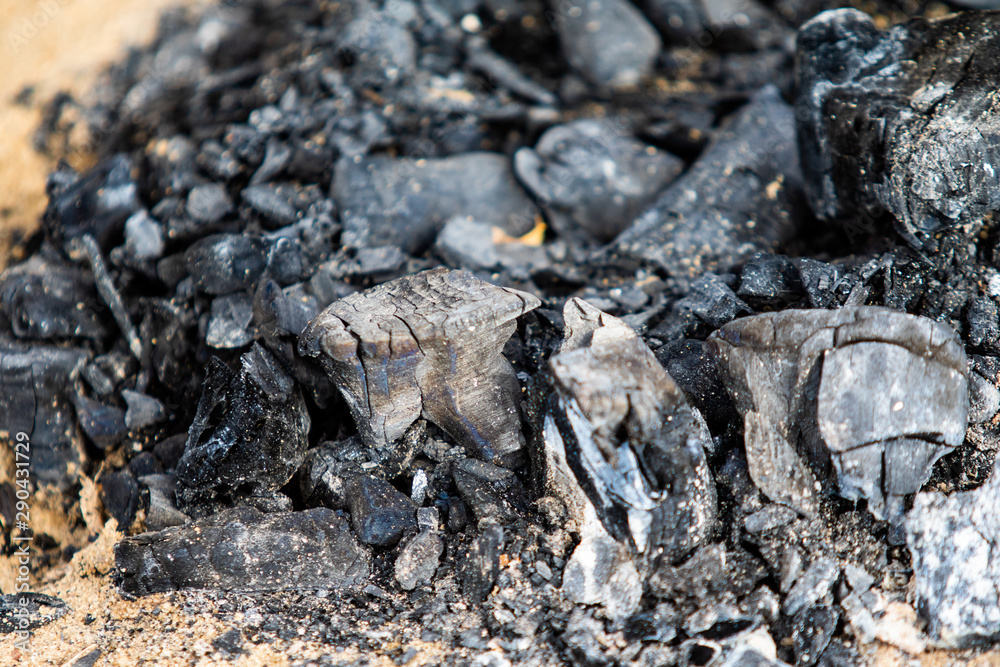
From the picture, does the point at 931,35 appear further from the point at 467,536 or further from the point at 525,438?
the point at 467,536

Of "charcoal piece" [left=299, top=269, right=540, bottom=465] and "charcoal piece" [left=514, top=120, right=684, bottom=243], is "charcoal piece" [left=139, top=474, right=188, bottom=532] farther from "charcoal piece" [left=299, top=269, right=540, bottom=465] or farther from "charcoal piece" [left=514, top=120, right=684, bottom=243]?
"charcoal piece" [left=514, top=120, right=684, bottom=243]

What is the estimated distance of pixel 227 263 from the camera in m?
2.58

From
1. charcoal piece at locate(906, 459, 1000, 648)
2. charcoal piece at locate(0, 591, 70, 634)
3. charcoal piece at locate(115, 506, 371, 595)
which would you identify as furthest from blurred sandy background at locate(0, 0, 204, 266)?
charcoal piece at locate(906, 459, 1000, 648)

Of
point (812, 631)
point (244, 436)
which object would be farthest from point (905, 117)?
point (244, 436)

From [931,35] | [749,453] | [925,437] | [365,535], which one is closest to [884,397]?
[925,437]

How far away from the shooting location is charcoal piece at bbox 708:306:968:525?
1.86 meters

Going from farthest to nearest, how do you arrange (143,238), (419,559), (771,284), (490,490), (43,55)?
(43,55), (143,238), (771,284), (490,490), (419,559)

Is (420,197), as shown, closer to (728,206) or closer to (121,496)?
(728,206)

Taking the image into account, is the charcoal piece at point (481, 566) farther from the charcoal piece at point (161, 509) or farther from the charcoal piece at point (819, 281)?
the charcoal piece at point (819, 281)

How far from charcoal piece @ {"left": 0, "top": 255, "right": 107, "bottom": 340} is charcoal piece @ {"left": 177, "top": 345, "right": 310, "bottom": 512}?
92 centimetres

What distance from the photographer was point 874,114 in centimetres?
231

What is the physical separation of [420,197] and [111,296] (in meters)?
1.45

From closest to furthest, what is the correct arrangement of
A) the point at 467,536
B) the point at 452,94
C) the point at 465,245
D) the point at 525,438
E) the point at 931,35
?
the point at 467,536, the point at 525,438, the point at 931,35, the point at 465,245, the point at 452,94

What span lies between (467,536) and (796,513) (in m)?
1.01
